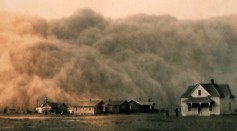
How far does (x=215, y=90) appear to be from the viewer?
1081 centimetres

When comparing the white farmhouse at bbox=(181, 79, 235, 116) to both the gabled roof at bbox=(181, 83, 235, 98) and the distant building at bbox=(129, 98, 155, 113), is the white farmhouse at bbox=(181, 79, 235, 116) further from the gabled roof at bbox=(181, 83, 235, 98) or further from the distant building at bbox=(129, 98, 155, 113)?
the distant building at bbox=(129, 98, 155, 113)

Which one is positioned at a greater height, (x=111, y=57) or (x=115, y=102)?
(x=111, y=57)

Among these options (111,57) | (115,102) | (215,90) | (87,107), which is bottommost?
(87,107)

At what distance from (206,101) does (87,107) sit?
2907 mm

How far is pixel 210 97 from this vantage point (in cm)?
1105

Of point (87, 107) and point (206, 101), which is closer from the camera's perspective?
point (206, 101)

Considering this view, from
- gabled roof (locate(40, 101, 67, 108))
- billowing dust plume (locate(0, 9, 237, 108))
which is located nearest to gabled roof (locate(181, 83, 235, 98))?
billowing dust plume (locate(0, 9, 237, 108))

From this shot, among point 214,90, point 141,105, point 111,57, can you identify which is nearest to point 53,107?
point 111,57

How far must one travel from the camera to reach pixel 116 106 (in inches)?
466

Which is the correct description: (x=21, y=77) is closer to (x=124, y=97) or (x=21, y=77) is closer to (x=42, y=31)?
(x=42, y=31)

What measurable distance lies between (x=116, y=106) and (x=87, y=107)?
0.72 meters

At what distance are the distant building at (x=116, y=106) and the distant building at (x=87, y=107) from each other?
0.15 meters

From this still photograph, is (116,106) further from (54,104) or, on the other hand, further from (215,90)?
(215,90)

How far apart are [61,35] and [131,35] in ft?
7.20
